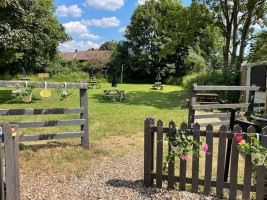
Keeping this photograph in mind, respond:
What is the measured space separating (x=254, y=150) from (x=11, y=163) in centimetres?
282

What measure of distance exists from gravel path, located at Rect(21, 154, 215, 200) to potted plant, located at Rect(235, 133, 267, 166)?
0.87 meters

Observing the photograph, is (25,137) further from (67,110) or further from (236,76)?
(236,76)

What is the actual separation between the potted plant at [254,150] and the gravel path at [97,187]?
34.2 inches

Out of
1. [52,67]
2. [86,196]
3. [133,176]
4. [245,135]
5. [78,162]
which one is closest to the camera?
[245,135]

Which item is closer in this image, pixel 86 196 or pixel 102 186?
pixel 86 196

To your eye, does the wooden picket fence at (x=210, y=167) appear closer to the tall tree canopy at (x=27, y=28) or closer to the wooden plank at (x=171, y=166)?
the wooden plank at (x=171, y=166)

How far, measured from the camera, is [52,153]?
4.25 m

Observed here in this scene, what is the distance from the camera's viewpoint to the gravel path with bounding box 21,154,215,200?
9.37 ft

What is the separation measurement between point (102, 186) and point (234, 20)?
15.1 metres

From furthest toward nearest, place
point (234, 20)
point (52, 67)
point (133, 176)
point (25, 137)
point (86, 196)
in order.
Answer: point (52, 67)
point (234, 20)
point (25, 137)
point (133, 176)
point (86, 196)

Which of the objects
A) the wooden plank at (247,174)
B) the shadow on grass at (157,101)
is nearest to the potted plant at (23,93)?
the wooden plank at (247,174)

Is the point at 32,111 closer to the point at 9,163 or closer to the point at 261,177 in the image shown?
the point at 9,163

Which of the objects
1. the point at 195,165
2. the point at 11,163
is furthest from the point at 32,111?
the point at 195,165

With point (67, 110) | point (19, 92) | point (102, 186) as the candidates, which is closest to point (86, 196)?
point (102, 186)
